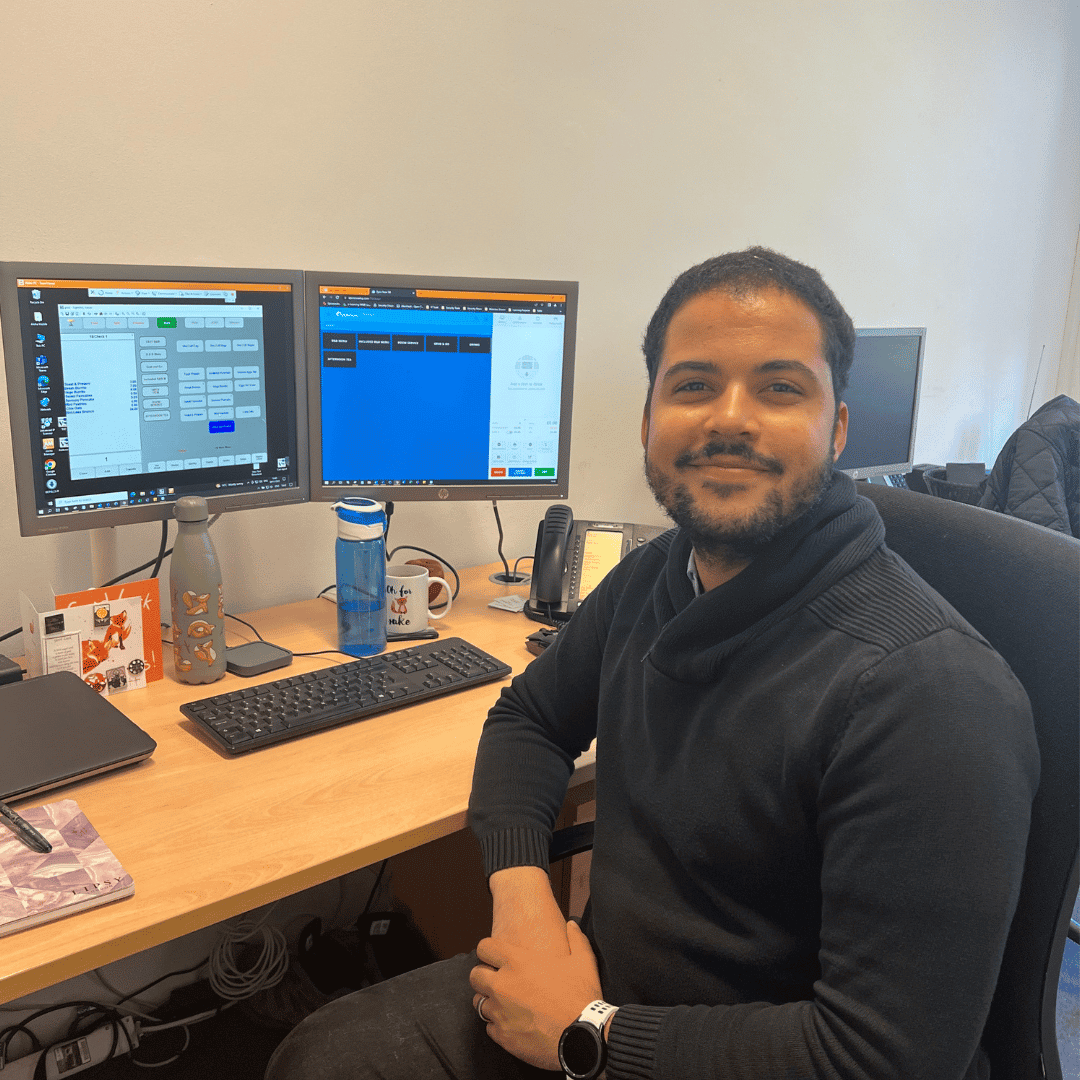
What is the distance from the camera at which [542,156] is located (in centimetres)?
203

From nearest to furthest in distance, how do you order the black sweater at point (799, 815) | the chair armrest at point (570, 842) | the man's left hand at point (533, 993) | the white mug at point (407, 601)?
1. the black sweater at point (799, 815)
2. the man's left hand at point (533, 993)
3. the chair armrest at point (570, 842)
4. the white mug at point (407, 601)

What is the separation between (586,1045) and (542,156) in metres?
1.70

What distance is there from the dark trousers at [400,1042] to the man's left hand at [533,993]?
0.17 feet

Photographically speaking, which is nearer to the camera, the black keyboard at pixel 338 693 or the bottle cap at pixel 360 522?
the black keyboard at pixel 338 693

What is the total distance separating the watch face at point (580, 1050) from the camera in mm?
909

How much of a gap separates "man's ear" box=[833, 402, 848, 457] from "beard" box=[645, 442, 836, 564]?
18mm

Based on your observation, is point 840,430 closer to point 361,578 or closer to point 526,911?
point 526,911

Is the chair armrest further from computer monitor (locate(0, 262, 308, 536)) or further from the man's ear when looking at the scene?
computer monitor (locate(0, 262, 308, 536))

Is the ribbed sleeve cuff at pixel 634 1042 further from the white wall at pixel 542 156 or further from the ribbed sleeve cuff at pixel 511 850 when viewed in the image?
the white wall at pixel 542 156

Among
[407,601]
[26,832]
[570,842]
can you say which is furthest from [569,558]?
[26,832]

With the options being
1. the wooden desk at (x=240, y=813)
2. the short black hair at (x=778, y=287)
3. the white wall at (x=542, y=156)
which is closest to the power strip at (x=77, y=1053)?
the white wall at (x=542, y=156)

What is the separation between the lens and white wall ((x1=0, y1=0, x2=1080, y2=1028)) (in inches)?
59.6

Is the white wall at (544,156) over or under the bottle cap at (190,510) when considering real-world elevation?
over

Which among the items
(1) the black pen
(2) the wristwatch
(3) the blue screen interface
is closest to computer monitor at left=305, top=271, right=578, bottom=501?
(3) the blue screen interface
